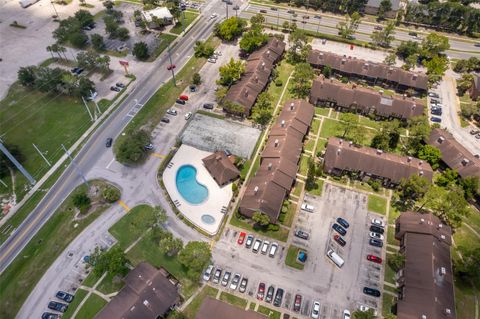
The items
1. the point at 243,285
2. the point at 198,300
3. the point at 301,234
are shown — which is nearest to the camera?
the point at 198,300

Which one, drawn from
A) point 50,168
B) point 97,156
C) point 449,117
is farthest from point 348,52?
point 50,168

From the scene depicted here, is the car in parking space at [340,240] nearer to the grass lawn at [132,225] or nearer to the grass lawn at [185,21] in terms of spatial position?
the grass lawn at [132,225]

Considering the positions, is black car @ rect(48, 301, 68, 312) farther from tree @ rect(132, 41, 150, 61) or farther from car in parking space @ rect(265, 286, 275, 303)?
tree @ rect(132, 41, 150, 61)

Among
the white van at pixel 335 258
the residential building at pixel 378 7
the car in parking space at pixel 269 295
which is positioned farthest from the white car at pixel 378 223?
the residential building at pixel 378 7

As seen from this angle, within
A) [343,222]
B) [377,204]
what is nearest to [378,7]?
[377,204]

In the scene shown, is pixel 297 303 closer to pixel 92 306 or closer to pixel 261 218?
pixel 261 218

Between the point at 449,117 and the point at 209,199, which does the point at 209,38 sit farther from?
the point at 449,117
